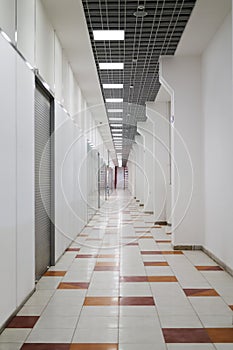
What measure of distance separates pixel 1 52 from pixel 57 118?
3.60 meters

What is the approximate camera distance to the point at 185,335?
3.81 meters

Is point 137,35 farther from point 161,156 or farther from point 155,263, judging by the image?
point 161,156

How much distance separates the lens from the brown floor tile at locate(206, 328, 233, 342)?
3701 mm

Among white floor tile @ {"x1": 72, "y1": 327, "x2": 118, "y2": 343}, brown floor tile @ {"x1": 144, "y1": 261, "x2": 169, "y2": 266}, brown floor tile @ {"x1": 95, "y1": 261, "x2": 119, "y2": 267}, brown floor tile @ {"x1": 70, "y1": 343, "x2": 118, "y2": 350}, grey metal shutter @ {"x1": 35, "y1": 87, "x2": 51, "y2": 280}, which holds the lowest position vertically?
brown floor tile @ {"x1": 95, "y1": 261, "x2": 119, "y2": 267}

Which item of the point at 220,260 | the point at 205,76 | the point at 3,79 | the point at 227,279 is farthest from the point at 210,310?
the point at 205,76

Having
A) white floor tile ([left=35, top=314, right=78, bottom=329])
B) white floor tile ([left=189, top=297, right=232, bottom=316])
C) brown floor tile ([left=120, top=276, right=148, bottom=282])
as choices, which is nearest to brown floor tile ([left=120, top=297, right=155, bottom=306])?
white floor tile ([left=189, top=297, right=232, bottom=316])

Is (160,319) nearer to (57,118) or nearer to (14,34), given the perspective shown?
(14,34)

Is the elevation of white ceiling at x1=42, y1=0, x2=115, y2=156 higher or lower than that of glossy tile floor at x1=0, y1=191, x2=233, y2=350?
higher

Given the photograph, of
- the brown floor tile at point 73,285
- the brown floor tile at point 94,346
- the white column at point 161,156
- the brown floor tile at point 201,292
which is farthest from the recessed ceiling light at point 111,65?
the brown floor tile at point 94,346

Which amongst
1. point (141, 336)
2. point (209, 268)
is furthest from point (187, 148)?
point (141, 336)

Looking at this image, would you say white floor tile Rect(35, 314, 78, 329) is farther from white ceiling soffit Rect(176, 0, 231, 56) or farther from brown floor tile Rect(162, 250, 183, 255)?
white ceiling soffit Rect(176, 0, 231, 56)

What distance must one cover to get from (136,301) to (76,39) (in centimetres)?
463

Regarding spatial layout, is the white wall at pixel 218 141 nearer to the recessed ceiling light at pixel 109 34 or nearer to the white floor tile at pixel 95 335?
the recessed ceiling light at pixel 109 34

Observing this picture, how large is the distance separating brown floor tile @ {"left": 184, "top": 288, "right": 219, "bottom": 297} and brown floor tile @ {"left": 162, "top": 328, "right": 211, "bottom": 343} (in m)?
1.22
